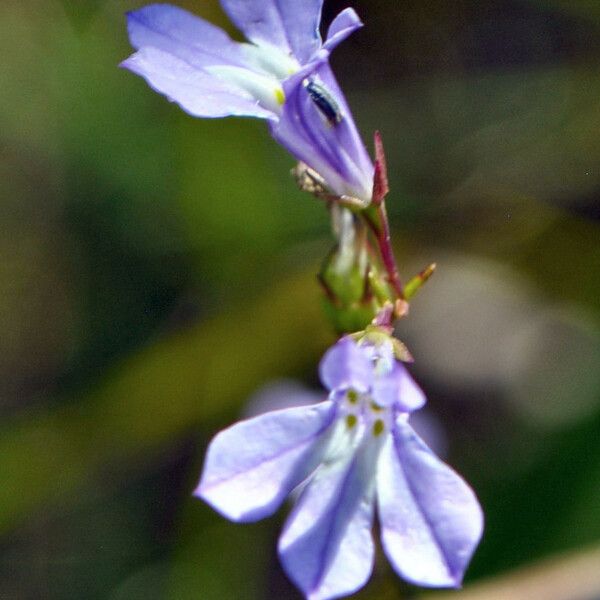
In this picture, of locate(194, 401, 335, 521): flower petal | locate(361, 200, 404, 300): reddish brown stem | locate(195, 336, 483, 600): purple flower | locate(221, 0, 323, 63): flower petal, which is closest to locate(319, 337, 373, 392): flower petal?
locate(195, 336, 483, 600): purple flower

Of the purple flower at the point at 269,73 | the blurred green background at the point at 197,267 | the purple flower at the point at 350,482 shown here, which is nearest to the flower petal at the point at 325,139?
the purple flower at the point at 269,73

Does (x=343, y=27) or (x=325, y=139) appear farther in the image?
(x=325, y=139)

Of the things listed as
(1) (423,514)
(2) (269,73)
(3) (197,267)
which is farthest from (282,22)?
(3) (197,267)

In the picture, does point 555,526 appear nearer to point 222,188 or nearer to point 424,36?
point 222,188

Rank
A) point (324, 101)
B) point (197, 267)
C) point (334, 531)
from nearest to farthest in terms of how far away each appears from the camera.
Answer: point (334, 531) → point (324, 101) → point (197, 267)

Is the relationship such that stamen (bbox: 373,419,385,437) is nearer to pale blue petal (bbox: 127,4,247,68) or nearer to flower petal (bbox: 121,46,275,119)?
flower petal (bbox: 121,46,275,119)

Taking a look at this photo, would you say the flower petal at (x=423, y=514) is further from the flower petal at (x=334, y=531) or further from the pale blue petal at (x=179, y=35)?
the pale blue petal at (x=179, y=35)

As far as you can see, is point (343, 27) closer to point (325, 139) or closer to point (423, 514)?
point (325, 139)
